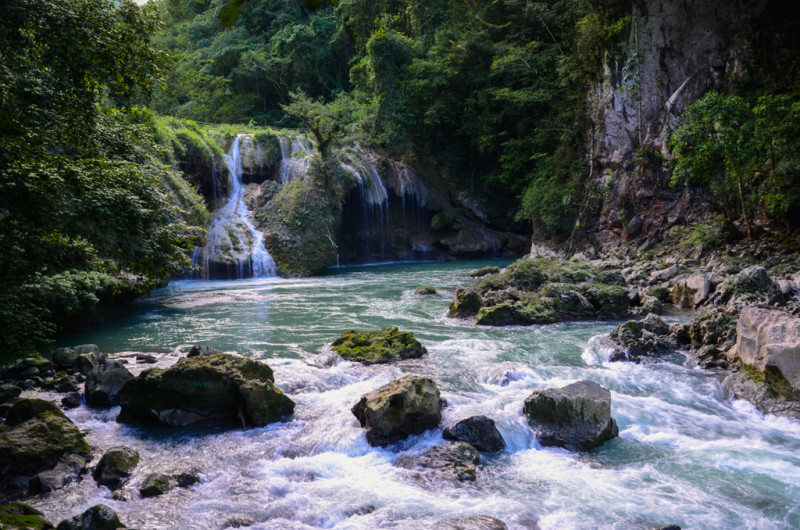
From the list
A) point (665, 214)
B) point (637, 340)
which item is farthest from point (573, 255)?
point (637, 340)

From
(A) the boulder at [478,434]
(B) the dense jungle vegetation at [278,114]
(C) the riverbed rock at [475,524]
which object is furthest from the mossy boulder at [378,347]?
(C) the riverbed rock at [475,524]

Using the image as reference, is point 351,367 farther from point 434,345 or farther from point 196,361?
point 196,361

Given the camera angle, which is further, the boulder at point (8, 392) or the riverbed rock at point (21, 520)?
the boulder at point (8, 392)

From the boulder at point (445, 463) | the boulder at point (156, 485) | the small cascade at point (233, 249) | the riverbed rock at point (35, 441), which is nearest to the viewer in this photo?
the boulder at point (156, 485)

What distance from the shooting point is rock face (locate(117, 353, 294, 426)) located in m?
6.71

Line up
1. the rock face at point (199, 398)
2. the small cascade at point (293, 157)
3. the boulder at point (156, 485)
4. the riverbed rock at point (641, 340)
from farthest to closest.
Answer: the small cascade at point (293, 157) → the riverbed rock at point (641, 340) → the rock face at point (199, 398) → the boulder at point (156, 485)

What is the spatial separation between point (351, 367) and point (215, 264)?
514 inches

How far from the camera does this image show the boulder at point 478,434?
5.94 metres

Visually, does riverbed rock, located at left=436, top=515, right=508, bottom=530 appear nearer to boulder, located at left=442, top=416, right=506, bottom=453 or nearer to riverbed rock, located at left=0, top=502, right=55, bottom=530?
boulder, located at left=442, top=416, right=506, bottom=453

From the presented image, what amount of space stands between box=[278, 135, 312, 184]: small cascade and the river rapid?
15301 millimetres

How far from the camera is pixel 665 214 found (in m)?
16.9

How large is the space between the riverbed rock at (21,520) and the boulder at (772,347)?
25.6 feet

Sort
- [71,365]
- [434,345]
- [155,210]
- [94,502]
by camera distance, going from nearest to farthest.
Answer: [94,502] < [155,210] < [71,365] < [434,345]

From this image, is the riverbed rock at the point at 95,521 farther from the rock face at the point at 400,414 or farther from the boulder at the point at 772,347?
the boulder at the point at 772,347
